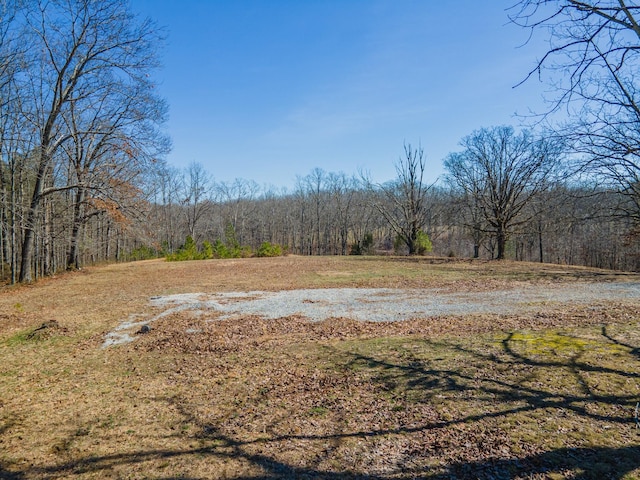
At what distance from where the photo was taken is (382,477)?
2.86 meters

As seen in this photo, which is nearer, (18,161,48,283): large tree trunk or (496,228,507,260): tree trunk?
(18,161,48,283): large tree trunk

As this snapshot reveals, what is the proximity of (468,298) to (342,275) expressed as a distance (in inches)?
281

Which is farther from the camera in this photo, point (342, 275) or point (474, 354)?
point (342, 275)

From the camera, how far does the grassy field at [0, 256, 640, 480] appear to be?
3.08 m

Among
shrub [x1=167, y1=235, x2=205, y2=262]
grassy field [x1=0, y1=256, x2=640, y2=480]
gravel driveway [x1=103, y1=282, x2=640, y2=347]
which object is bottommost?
grassy field [x1=0, y1=256, x2=640, y2=480]

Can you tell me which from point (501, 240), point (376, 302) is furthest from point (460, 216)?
point (376, 302)

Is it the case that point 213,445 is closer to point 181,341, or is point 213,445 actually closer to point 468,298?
point 181,341

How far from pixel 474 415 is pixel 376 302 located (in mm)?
6350

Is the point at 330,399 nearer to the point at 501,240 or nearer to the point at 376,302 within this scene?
the point at 376,302

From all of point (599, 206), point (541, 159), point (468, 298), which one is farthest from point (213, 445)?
point (541, 159)

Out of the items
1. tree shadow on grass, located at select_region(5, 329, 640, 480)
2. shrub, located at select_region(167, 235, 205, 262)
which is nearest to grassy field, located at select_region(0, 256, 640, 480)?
tree shadow on grass, located at select_region(5, 329, 640, 480)

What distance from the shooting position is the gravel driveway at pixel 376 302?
27.6 feet

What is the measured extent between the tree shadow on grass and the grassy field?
→ 0.06 ft

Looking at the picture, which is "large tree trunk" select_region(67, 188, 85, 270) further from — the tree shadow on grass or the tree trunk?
the tree trunk
